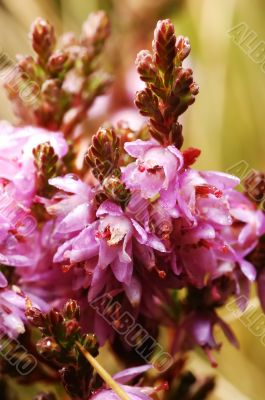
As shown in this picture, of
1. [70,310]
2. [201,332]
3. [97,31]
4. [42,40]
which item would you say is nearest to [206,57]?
[97,31]

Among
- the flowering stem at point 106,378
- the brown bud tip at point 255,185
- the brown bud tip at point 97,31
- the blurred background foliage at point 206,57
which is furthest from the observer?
the blurred background foliage at point 206,57

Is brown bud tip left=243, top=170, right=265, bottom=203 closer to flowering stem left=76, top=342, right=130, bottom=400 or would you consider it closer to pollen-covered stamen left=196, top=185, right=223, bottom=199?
pollen-covered stamen left=196, top=185, right=223, bottom=199

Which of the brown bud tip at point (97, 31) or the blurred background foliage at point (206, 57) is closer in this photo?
the brown bud tip at point (97, 31)

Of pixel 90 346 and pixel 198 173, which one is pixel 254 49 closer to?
pixel 198 173

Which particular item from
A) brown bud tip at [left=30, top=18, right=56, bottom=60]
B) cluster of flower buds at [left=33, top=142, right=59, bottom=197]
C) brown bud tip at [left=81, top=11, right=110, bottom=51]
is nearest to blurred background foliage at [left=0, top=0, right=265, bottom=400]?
brown bud tip at [left=81, top=11, right=110, bottom=51]

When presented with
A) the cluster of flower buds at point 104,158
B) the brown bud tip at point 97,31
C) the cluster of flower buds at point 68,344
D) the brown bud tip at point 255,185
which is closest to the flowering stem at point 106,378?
the cluster of flower buds at point 68,344

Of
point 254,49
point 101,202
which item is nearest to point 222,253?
point 101,202

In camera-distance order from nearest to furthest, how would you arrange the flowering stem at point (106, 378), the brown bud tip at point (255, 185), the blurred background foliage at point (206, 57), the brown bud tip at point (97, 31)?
the flowering stem at point (106, 378), the brown bud tip at point (255, 185), the brown bud tip at point (97, 31), the blurred background foliage at point (206, 57)

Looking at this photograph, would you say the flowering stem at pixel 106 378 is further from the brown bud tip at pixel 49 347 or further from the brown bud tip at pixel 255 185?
the brown bud tip at pixel 255 185
